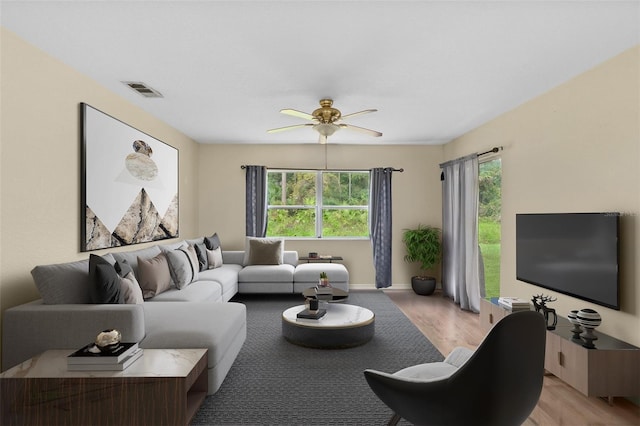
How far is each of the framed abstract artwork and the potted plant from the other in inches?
149

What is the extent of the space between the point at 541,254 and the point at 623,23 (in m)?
1.95

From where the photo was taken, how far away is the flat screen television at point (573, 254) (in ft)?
8.66

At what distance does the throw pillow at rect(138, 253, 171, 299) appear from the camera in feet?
11.2

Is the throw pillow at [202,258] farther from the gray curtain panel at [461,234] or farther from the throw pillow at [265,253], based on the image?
the gray curtain panel at [461,234]

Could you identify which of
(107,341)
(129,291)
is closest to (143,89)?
(129,291)

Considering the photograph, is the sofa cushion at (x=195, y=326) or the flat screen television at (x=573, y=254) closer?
the sofa cushion at (x=195, y=326)

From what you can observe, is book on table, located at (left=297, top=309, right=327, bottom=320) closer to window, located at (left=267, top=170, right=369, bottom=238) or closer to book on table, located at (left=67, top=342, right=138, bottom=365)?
book on table, located at (left=67, top=342, right=138, bottom=365)

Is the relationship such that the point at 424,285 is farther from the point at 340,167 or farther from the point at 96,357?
the point at 96,357

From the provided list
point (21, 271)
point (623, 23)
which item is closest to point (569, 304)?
point (623, 23)

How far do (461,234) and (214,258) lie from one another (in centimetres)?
363

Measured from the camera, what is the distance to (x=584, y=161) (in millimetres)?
3031

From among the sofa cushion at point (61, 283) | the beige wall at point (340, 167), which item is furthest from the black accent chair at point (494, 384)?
the beige wall at point (340, 167)

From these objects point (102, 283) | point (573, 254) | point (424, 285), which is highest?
point (573, 254)

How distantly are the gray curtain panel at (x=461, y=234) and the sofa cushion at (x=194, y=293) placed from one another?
3.32 metres
